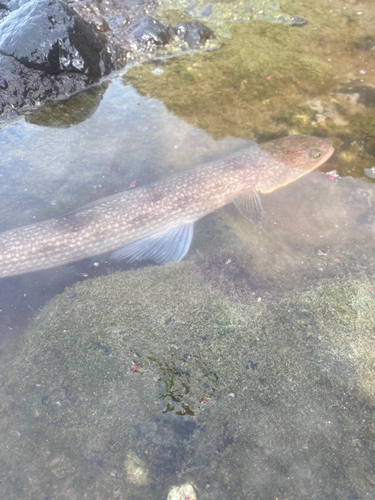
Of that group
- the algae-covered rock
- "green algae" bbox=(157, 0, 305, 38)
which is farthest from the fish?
"green algae" bbox=(157, 0, 305, 38)

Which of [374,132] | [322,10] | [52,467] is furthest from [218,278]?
[322,10]

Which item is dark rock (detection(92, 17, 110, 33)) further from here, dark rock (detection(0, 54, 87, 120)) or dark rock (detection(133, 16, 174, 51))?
dark rock (detection(0, 54, 87, 120))

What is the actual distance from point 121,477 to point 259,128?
4.45 meters

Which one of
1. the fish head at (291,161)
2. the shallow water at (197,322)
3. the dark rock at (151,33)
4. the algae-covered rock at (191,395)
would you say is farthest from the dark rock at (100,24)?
the algae-covered rock at (191,395)

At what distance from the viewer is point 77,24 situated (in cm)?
495

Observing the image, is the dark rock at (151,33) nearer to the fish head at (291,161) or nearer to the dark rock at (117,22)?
the dark rock at (117,22)

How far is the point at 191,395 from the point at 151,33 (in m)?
6.07

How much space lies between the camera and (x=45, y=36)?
4703 millimetres

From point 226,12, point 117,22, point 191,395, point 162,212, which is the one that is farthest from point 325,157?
point 117,22

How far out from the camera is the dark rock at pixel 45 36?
4691mm

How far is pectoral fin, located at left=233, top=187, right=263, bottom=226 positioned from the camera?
3.83m

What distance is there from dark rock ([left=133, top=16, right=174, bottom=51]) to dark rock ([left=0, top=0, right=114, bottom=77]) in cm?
116

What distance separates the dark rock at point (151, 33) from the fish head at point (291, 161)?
3322 millimetres

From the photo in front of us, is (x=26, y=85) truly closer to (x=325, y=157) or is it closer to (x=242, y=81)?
(x=242, y=81)
